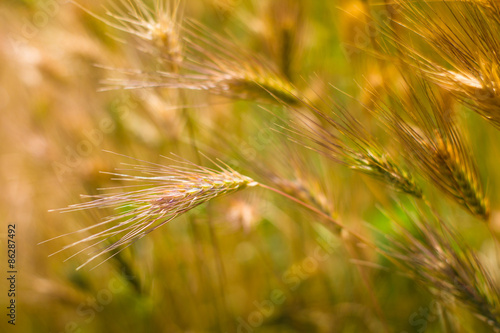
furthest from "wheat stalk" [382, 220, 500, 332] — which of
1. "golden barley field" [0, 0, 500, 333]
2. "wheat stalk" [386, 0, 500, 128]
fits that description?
"wheat stalk" [386, 0, 500, 128]

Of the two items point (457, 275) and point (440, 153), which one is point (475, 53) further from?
point (457, 275)

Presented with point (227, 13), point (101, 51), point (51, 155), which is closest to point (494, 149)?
point (227, 13)

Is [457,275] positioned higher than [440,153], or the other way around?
[440,153]

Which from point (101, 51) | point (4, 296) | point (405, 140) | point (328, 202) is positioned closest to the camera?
point (405, 140)

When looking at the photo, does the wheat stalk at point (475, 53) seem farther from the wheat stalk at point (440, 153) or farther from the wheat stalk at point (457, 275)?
the wheat stalk at point (457, 275)

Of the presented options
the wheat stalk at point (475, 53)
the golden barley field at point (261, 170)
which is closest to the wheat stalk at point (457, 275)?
the golden barley field at point (261, 170)

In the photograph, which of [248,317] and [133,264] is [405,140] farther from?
[248,317]

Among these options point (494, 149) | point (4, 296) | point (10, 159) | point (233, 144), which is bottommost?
point (4, 296)

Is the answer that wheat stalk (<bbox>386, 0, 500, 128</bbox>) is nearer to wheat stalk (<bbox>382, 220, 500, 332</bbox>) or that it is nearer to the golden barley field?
the golden barley field

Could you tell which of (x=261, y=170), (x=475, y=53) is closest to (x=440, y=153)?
(x=475, y=53)
